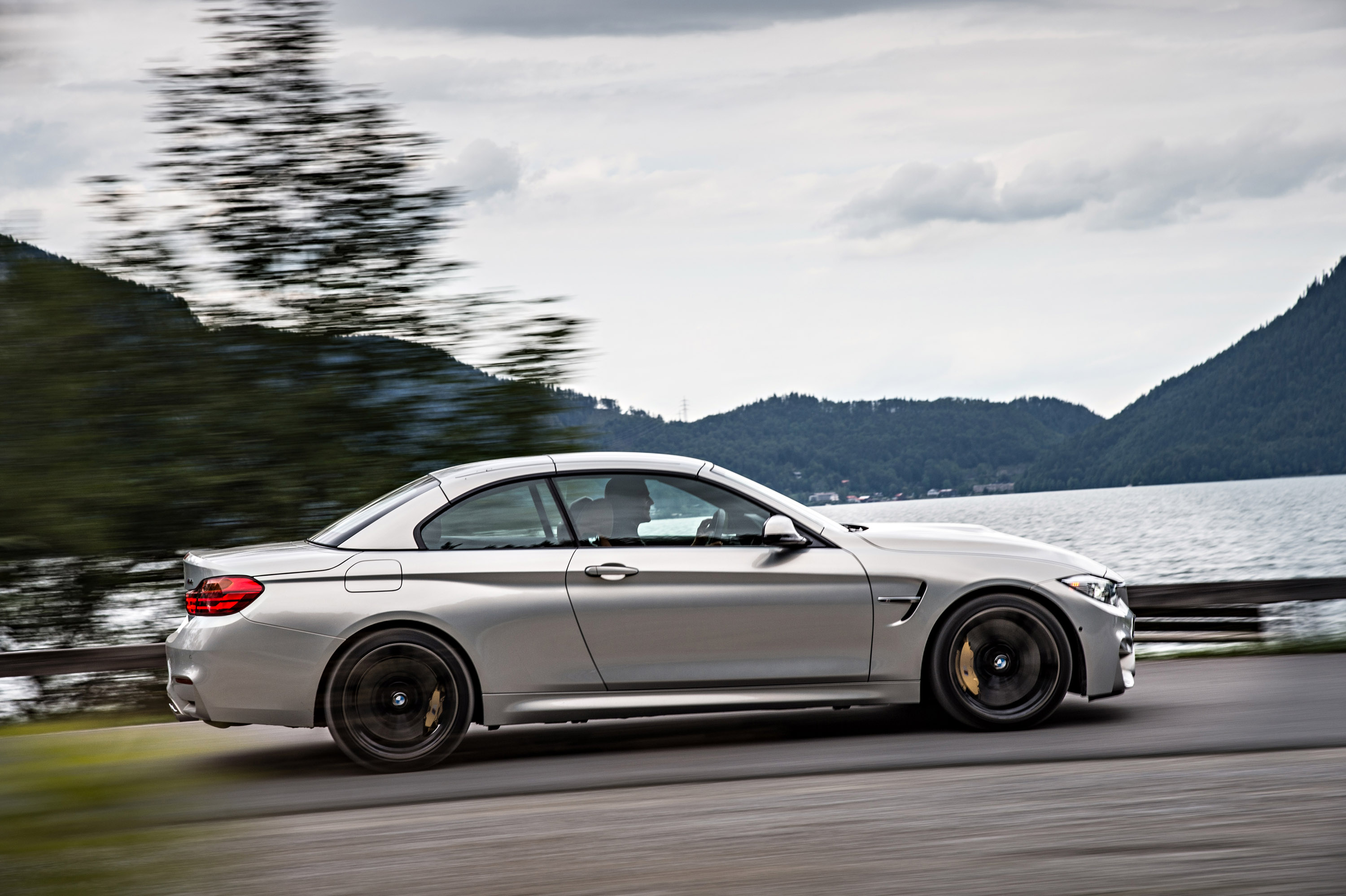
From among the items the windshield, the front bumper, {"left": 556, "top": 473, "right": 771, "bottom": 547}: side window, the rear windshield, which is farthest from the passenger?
the front bumper

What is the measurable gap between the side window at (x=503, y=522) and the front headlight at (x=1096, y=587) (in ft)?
8.24

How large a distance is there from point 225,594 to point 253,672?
1.27 ft

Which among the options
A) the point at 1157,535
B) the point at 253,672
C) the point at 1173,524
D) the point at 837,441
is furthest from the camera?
the point at 1173,524

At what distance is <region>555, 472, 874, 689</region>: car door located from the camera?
5973 millimetres

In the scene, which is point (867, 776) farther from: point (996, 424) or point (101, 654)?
point (996, 424)

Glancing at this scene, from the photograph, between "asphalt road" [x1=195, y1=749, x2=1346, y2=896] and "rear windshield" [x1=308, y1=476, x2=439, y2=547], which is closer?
"asphalt road" [x1=195, y1=749, x2=1346, y2=896]

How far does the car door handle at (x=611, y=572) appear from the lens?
599 cm

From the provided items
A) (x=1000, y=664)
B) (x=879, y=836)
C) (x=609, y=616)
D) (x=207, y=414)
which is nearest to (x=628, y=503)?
(x=609, y=616)

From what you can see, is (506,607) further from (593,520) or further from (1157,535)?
(1157,535)

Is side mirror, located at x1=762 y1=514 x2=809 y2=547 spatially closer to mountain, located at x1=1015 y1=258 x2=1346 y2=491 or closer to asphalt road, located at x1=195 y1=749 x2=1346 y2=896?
asphalt road, located at x1=195 y1=749 x2=1346 y2=896

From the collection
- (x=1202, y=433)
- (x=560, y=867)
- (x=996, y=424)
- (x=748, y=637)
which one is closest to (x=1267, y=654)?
(x=748, y=637)

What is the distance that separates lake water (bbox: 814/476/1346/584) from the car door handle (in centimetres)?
128

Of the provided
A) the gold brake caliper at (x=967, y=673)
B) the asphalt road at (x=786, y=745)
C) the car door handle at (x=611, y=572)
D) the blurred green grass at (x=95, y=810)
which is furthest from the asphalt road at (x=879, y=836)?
the blurred green grass at (x=95, y=810)

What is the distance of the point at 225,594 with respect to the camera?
5.84m
